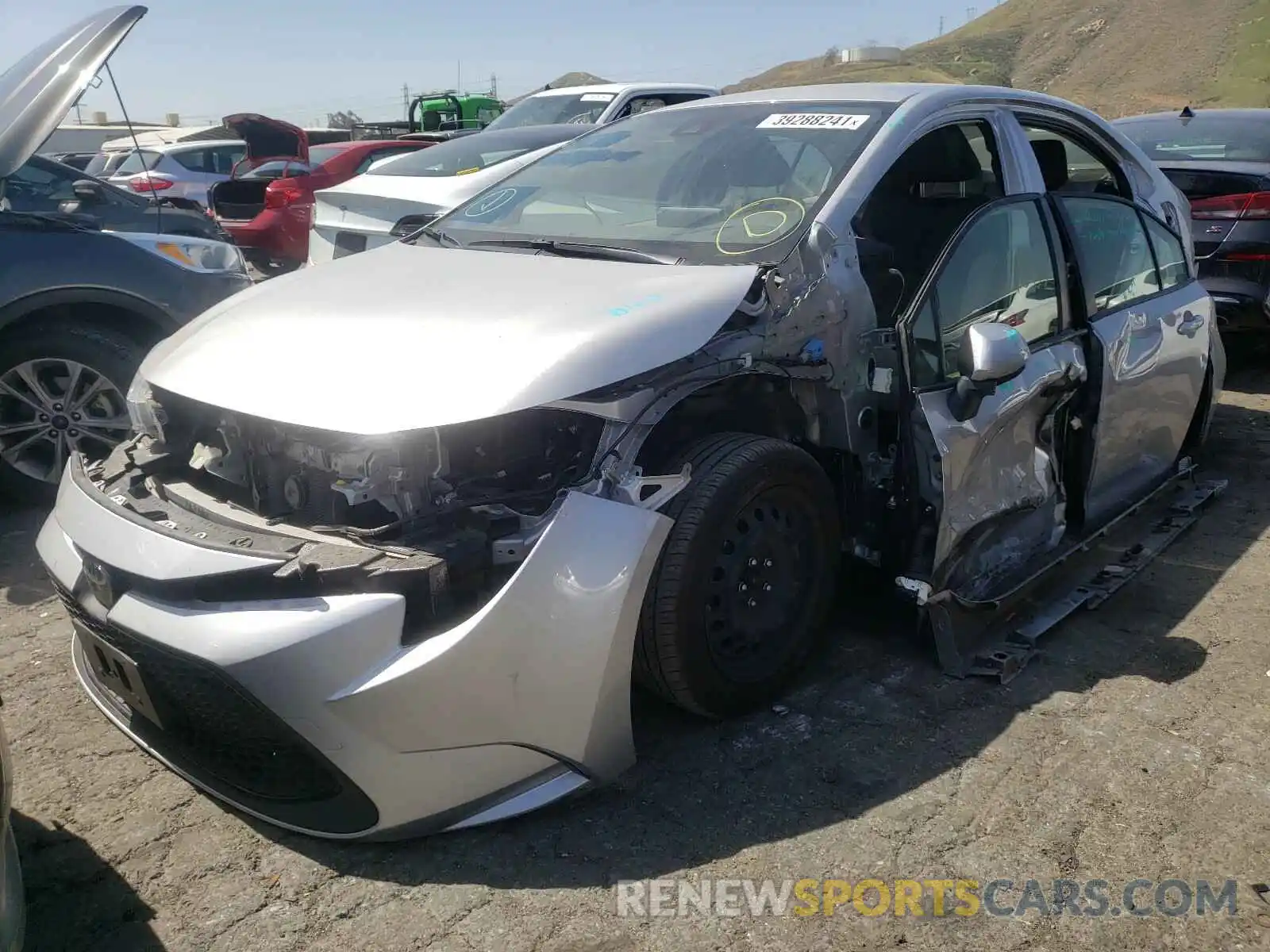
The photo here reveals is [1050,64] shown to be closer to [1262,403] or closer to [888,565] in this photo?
[1262,403]

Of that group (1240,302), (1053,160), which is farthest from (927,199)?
(1240,302)

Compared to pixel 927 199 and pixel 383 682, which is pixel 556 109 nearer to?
pixel 927 199

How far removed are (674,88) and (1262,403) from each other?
538 cm

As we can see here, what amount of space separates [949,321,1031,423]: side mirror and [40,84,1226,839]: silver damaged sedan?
11 millimetres

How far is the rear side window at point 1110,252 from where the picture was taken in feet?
12.2

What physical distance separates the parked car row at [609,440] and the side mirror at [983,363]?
12 mm

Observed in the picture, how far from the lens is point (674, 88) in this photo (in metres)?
9.09

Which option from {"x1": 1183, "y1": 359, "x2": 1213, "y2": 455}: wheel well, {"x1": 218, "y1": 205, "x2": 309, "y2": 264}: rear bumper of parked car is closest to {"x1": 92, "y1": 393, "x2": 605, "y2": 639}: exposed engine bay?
{"x1": 1183, "y1": 359, "x2": 1213, "y2": 455}: wheel well

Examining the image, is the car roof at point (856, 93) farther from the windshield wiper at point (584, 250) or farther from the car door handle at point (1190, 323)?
the car door handle at point (1190, 323)

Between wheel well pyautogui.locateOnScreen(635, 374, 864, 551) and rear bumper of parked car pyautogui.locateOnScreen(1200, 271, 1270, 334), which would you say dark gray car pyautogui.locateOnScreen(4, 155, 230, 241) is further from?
rear bumper of parked car pyautogui.locateOnScreen(1200, 271, 1270, 334)

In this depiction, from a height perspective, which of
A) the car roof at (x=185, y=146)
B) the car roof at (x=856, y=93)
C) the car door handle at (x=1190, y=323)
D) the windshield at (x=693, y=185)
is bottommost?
the car door handle at (x=1190, y=323)

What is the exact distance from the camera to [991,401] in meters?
3.19

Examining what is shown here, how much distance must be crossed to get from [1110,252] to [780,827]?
8.64 ft

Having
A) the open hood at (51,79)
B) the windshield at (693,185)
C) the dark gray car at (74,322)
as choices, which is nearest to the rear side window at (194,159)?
the dark gray car at (74,322)
